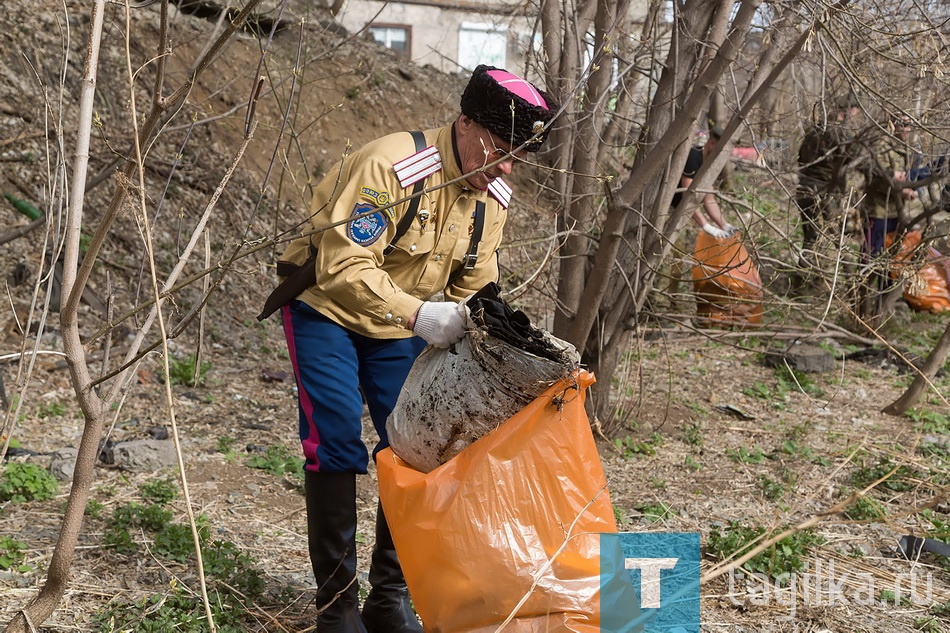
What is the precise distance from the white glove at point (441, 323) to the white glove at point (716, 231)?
4041 millimetres

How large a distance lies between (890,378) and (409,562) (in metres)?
5.47

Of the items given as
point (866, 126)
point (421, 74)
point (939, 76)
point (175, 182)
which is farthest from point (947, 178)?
point (421, 74)

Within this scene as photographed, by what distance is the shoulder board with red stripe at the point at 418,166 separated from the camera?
8.08 ft

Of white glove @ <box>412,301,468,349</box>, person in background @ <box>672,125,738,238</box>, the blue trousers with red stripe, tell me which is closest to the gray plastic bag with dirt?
white glove @ <box>412,301,468,349</box>

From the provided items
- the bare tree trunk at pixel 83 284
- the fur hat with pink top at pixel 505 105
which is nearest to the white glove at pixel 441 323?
the fur hat with pink top at pixel 505 105

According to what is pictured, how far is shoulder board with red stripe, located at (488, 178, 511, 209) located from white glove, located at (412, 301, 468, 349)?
52cm

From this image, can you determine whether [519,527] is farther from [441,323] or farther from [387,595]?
[387,595]

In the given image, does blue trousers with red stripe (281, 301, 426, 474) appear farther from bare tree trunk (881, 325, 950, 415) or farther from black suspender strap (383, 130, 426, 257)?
bare tree trunk (881, 325, 950, 415)

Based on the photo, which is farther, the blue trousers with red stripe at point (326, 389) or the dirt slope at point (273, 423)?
the dirt slope at point (273, 423)

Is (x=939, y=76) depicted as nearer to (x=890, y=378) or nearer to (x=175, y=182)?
(x=890, y=378)

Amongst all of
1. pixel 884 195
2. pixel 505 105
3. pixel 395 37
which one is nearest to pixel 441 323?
pixel 505 105

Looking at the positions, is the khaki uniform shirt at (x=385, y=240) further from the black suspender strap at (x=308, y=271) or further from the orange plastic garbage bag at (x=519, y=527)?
the orange plastic garbage bag at (x=519, y=527)

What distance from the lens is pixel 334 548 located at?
8.57ft

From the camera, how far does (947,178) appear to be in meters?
5.82
